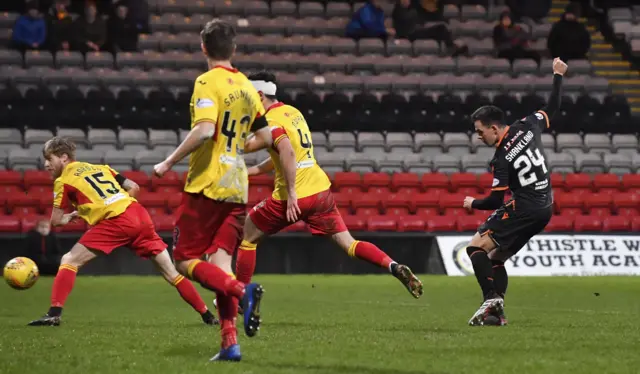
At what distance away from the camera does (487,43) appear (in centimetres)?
2372

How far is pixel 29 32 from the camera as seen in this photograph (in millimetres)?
21438

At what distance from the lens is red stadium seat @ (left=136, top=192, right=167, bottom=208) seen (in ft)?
54.4

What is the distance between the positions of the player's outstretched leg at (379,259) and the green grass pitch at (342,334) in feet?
1.06

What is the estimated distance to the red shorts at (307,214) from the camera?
8.53m

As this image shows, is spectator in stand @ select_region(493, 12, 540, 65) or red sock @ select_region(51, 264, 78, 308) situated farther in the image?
spectator in stand @ select_region(493, 12, 540, 65)

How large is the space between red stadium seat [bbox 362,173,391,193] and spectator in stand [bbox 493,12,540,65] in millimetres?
6492

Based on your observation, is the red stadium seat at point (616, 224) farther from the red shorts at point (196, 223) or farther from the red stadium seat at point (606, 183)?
the red shorts at point (196, 223)

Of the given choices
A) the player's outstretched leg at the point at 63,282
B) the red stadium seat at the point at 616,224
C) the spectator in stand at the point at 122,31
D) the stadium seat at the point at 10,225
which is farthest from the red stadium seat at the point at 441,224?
the player's outstretched leg at the point at 63,282

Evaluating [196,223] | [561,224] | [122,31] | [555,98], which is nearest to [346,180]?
[561,224]

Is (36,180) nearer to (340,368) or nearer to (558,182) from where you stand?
(558,182)

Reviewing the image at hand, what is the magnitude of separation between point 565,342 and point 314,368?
2094 mm

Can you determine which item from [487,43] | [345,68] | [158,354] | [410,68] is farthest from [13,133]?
[158,354]

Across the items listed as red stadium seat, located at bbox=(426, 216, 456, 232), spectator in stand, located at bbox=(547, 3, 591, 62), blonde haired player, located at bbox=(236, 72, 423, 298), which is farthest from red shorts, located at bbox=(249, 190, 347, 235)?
spectator in stand, located at bbox=(547, 3, 591, 62)

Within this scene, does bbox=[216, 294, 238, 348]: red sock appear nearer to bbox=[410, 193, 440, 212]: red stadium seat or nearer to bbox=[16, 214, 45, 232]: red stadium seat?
bbox=[16, 214, 45, 232]: red stadium seat
